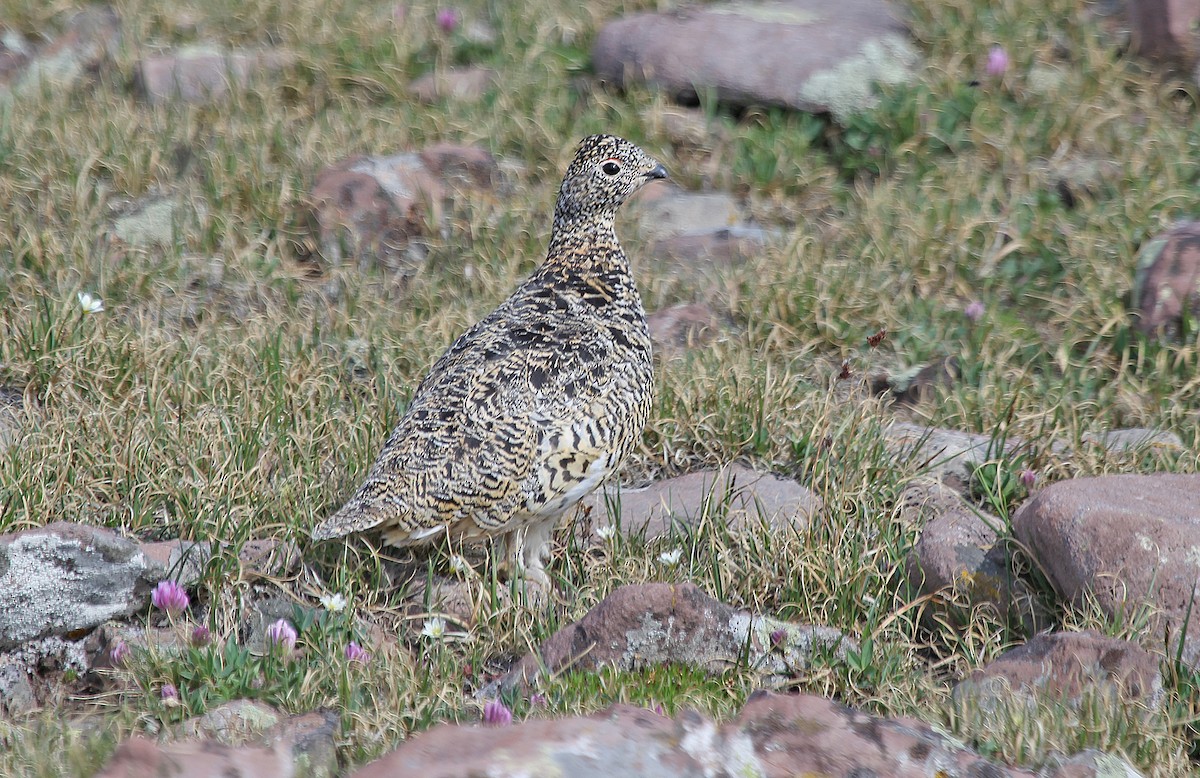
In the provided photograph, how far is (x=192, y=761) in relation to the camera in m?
2.53

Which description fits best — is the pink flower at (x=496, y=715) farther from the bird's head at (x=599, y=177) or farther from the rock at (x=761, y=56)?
the rock at (x=761, y=56)

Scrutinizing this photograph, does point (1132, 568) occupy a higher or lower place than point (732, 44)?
lower

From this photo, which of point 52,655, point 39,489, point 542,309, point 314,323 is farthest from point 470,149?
point 52,655

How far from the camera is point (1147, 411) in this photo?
5.47m

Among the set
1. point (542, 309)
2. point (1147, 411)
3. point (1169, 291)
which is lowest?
point (1147, 411)

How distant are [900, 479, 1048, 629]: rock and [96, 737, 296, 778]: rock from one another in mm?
2247

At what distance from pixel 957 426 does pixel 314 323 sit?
8.91 feet

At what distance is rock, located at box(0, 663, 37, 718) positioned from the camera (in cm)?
372

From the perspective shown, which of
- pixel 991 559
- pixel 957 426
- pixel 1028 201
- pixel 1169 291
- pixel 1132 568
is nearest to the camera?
pixel 1132 568

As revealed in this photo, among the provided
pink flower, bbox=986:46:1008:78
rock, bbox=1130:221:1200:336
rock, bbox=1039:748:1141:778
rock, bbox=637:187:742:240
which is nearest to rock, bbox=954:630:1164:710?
rock, bbox=1039:748:1141:778

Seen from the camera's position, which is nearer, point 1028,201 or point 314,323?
point 314,323

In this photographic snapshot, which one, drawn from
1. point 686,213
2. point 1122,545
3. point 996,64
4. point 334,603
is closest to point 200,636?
point 334,603

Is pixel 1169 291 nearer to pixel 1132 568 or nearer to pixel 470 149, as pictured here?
pixel 1132 568

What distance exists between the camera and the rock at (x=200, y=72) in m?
7.50
